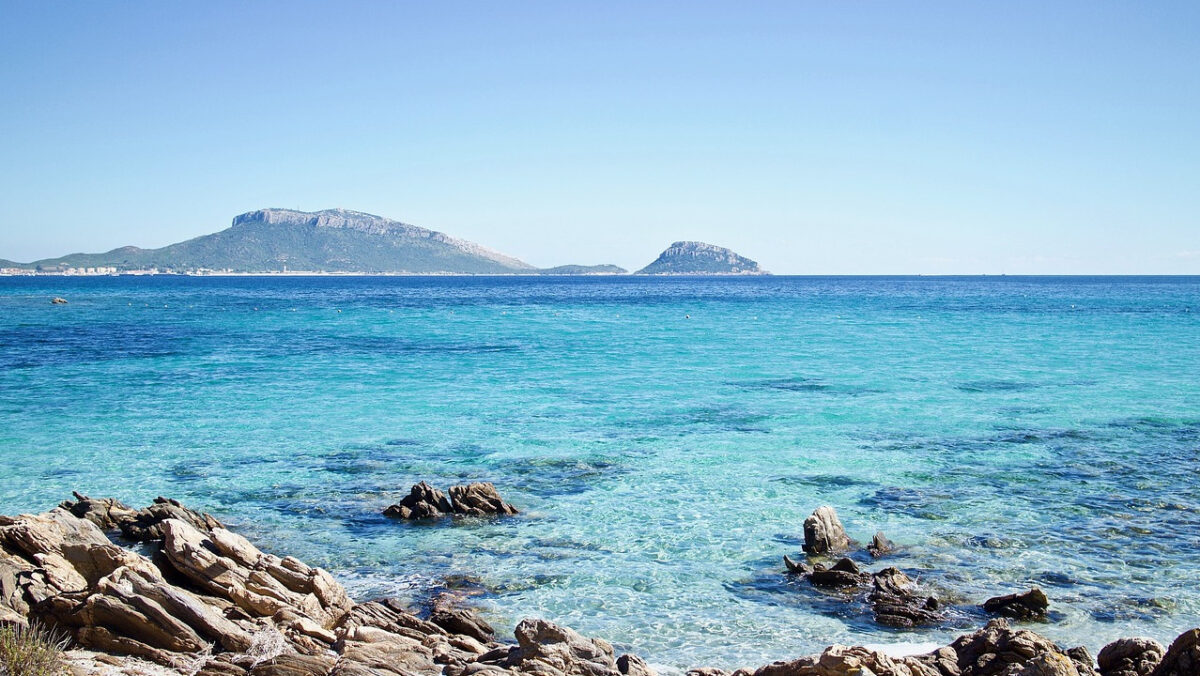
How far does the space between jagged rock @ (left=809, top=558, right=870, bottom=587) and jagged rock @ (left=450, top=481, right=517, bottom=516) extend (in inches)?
231

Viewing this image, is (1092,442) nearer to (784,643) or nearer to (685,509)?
(685,509)

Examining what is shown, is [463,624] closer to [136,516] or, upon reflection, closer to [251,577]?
[251,577]

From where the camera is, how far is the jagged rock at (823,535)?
13.7 meters

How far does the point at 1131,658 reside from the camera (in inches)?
356

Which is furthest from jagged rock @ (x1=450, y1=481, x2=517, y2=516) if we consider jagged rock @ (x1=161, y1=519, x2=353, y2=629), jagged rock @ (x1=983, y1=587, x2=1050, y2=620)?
jagged rock @ (x1=983, y1=587, x2=1050, y2=620)

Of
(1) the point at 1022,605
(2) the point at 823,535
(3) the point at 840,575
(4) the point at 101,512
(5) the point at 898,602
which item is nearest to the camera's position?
(1) the point at 1022,605

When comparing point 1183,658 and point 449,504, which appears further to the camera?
point 449,504

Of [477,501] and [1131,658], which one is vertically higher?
[1131,658]

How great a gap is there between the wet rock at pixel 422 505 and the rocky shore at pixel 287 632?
13.6ft

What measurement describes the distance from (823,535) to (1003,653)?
4.77 meters

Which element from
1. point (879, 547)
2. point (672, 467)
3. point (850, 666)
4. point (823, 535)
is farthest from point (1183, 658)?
point (672, 467)

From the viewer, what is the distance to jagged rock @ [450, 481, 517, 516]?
1595cm

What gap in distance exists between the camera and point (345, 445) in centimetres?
2202

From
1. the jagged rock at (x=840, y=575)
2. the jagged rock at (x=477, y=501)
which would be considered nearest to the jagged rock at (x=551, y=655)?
the jagged rock at (x=840, y=575)
